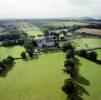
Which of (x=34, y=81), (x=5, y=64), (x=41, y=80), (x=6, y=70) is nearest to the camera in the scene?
(x=34, y=81)

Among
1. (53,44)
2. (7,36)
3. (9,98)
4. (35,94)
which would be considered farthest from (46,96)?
(7,36)

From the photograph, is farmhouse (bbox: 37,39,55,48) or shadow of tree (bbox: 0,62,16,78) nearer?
shadow of tree (bbox: 0,62,16,78)

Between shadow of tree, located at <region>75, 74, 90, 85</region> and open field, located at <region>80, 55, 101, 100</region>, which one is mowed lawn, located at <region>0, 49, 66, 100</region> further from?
open field, located at <region>80, 55, 101, 100</region>

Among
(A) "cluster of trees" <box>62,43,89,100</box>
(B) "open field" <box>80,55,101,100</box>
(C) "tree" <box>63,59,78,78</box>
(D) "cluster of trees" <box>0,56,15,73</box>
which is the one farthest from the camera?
(D) "cluster of trees" <box>0,56,15,73</box>

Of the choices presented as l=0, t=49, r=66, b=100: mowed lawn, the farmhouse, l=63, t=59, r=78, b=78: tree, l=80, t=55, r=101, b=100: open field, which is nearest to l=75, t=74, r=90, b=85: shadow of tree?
l=80, t=55, r=101, b=100: open field

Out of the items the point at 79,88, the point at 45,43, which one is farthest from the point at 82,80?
the point at 45,43

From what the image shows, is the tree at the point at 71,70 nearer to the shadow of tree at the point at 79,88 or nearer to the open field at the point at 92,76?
the shadow of tree at the point at 79,88

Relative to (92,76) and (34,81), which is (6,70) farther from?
(92,76)

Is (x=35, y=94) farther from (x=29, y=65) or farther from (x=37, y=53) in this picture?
(x=37, y=53)

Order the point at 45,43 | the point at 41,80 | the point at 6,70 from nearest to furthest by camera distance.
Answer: the point at 41,80 < the point at 6,70 < the point at 45,43
